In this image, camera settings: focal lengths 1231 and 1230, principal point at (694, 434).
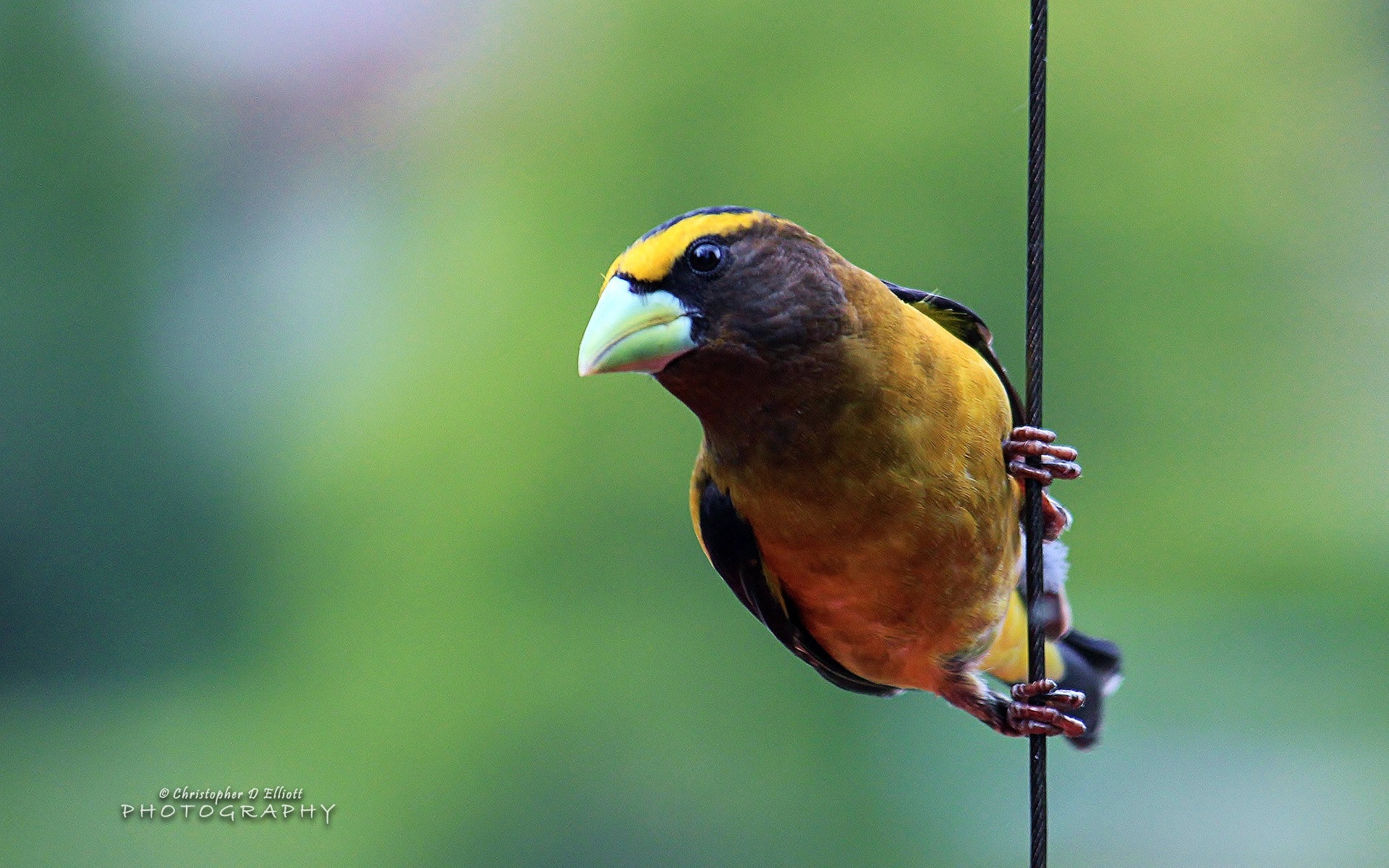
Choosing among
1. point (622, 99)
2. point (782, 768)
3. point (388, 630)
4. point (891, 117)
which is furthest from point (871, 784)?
point (622, 99)

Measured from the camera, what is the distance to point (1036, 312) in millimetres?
1828

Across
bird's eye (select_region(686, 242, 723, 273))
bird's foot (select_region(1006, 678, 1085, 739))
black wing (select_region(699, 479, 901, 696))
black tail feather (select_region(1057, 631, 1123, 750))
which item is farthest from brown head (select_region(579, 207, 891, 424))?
black tail feather (select_region(1057, 631, 1123, 750))

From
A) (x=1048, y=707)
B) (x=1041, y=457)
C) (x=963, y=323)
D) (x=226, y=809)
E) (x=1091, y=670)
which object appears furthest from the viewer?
(x=226, y=809)

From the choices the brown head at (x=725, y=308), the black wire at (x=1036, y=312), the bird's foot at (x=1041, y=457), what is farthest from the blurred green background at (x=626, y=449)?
the black wire at (x=1036, y=312)

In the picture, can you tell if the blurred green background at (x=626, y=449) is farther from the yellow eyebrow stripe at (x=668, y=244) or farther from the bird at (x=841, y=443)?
the yellow eyebrow stripe at (x=668, y=244)

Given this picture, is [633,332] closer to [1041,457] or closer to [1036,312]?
[1036,312]

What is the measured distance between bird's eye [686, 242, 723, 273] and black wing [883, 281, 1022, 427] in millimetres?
684

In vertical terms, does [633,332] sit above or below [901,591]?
above

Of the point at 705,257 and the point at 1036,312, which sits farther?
the point at 705,257

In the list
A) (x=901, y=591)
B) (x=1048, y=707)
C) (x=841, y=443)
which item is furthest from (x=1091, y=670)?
(x=841, y=443)

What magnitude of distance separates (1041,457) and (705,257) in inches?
30.9

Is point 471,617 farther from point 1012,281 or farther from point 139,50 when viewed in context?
point 139,50

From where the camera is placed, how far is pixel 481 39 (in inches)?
377

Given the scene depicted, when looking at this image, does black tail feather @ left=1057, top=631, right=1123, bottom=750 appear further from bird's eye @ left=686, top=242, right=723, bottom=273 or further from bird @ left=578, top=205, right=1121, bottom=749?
bird's eye @ left=686, top=242, right=723, bottom=273
